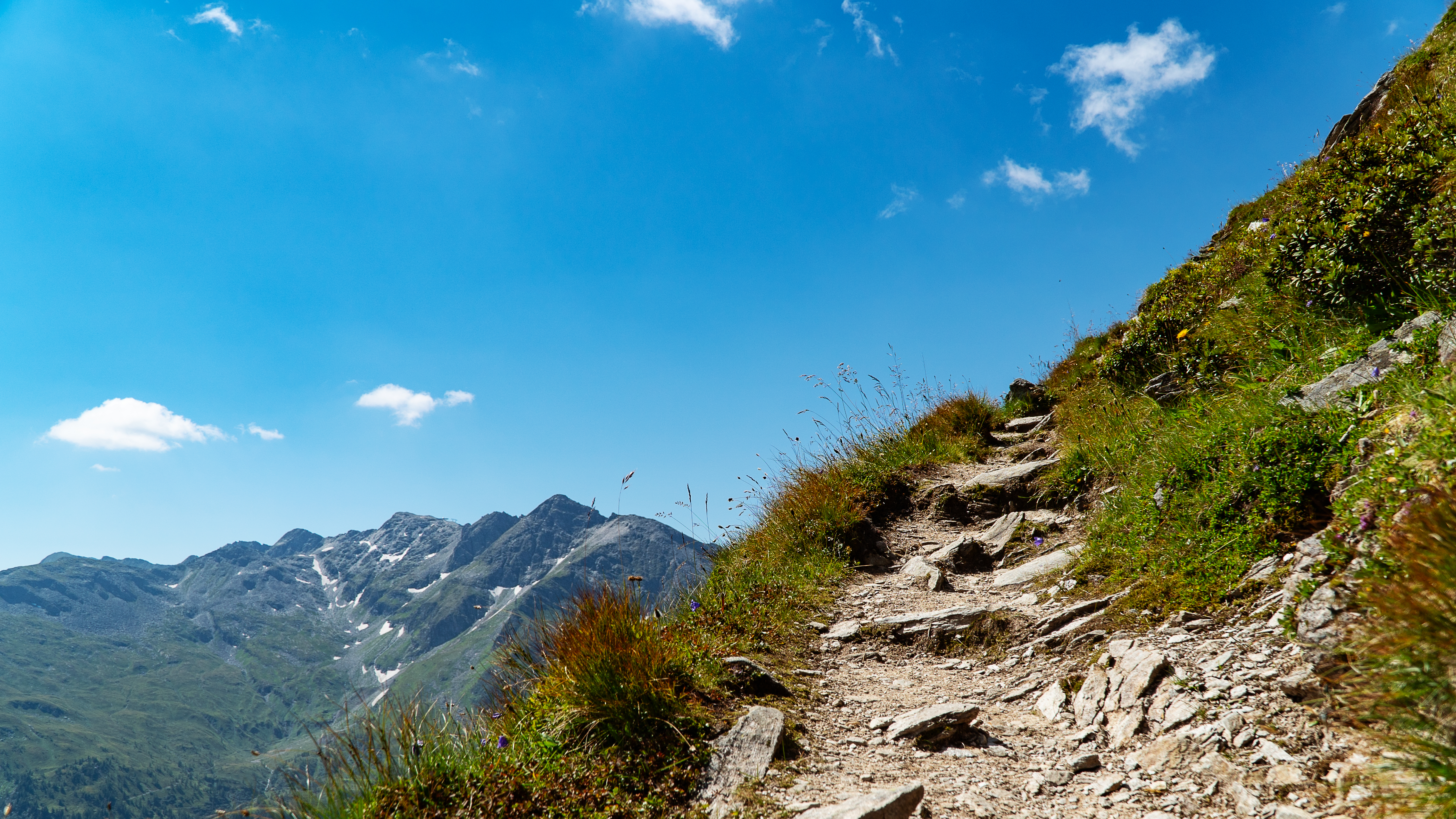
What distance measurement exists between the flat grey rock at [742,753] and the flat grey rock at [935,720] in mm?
827


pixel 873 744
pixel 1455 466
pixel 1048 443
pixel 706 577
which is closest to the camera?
pixel 1455 466

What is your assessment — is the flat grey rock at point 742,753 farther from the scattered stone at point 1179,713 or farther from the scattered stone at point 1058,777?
the scattered stone at point 1179,713

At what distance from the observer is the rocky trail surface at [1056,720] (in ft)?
10.9

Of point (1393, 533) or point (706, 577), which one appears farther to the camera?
point (706, 577)

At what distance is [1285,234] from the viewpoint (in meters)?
7.47

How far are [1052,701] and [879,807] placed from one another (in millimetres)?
2084

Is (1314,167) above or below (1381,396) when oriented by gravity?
above

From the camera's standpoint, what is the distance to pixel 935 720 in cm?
457

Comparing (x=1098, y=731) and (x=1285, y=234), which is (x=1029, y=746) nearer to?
(x=1098, y=731)

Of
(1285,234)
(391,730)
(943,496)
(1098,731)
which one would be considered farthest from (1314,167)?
(391,730)

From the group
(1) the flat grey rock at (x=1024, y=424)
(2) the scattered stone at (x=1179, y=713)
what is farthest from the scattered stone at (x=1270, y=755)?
(1) the flat grey rock at (x=1024, y=424)

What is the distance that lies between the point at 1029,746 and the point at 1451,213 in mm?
5727

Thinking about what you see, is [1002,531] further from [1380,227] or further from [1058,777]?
[1058,777]

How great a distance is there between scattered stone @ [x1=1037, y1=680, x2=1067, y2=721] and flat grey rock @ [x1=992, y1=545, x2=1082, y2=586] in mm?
2313
